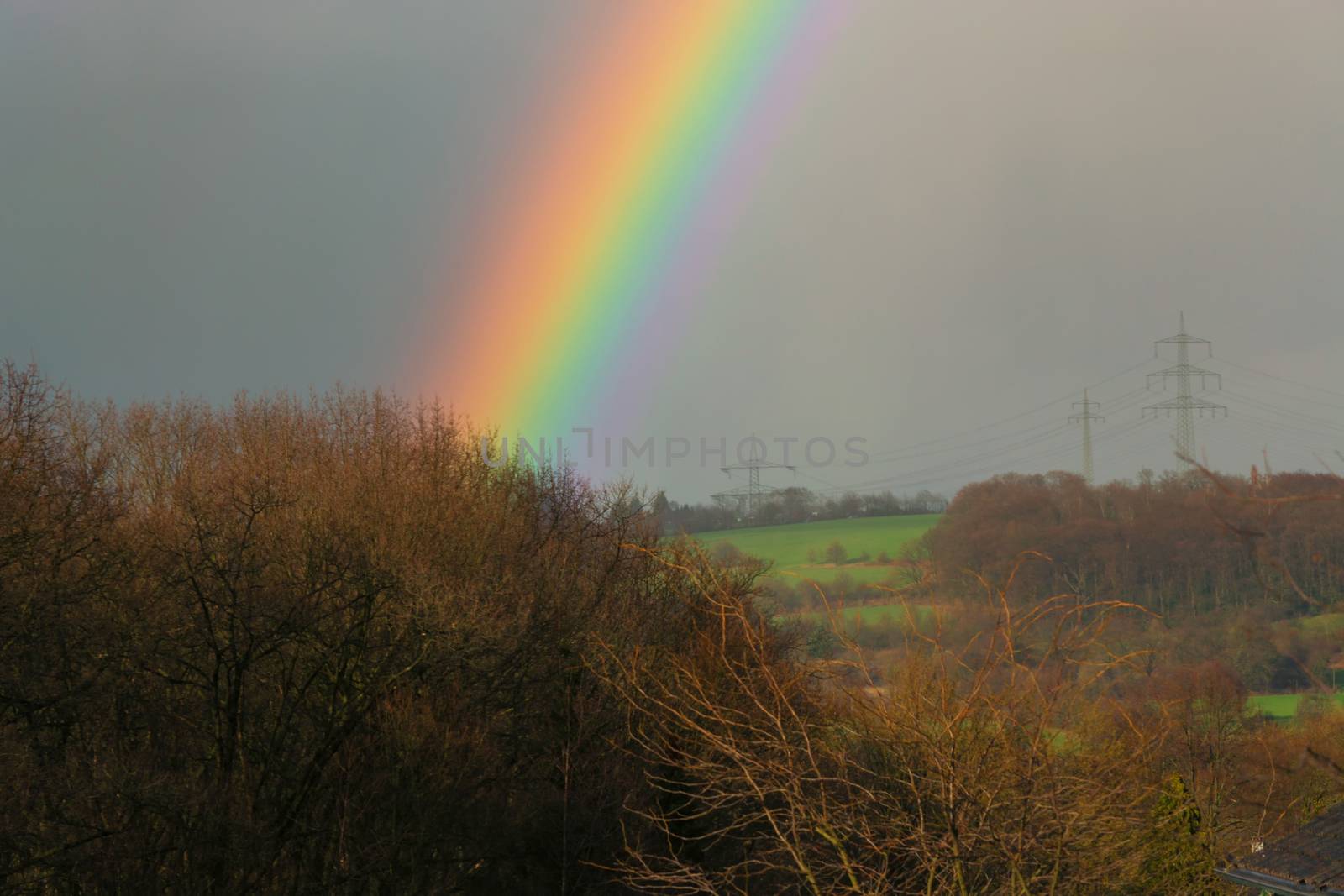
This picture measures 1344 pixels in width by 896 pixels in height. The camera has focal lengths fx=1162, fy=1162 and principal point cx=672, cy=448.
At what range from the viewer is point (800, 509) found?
67750 mm

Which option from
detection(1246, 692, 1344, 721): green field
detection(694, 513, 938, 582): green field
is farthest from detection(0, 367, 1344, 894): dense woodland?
detection(694, 513, 938, 582): green field

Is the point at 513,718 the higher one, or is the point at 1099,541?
the point at 1099,541

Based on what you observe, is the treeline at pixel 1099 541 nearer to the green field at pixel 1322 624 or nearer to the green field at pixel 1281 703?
the green field at pixel 1281 703

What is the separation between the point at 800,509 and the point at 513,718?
165 feet

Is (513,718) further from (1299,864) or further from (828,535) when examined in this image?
(828,535)

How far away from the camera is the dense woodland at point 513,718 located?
4.04m

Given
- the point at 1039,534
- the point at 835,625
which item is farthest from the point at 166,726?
the point at 1039,534

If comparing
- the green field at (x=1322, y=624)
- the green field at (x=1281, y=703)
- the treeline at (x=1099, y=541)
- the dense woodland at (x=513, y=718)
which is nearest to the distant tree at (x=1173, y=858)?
the dense woodland at (x=513, y=718)

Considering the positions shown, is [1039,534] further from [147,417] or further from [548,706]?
[147,417]

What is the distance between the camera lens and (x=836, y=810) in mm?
3988

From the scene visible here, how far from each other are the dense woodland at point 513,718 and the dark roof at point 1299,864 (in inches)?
18.5

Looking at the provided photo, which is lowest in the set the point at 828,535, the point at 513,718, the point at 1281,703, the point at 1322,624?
the point at 1281,703

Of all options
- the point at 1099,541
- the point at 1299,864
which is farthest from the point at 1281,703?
the point at 1299,864

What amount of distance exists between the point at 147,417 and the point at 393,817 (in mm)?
31224
